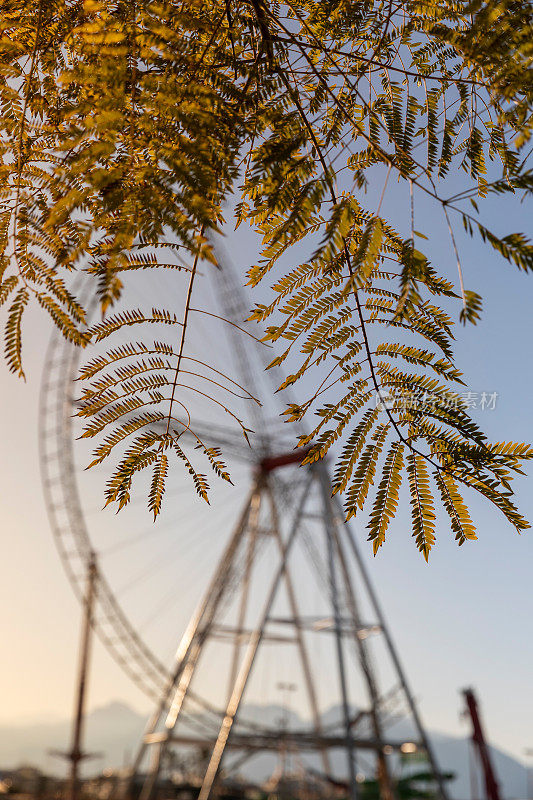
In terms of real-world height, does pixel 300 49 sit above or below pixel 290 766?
above

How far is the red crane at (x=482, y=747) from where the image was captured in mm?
18156

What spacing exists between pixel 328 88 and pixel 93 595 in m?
16.5

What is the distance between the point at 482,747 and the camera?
18.7 metres

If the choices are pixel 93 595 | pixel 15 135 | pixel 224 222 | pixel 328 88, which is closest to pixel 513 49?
pixel 328 88

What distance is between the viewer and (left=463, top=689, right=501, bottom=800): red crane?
1816 centimetres

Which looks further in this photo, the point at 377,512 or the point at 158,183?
the point at 377,512

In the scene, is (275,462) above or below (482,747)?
above

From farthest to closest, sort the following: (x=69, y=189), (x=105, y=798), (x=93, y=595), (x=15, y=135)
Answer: (x=105, y=798) < (x=93, y=595) < (x=15, y=135) < (x=69, y=189)

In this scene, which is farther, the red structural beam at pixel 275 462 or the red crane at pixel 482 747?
the red crane at pixel 482 747

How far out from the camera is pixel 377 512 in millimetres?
1231

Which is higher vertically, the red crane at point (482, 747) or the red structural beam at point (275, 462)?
the red structural beam at point (275, 462)

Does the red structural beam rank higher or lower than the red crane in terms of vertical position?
higher

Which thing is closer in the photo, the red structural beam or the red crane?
the red structural beam

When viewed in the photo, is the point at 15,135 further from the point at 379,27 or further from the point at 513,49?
the point at 513,49
